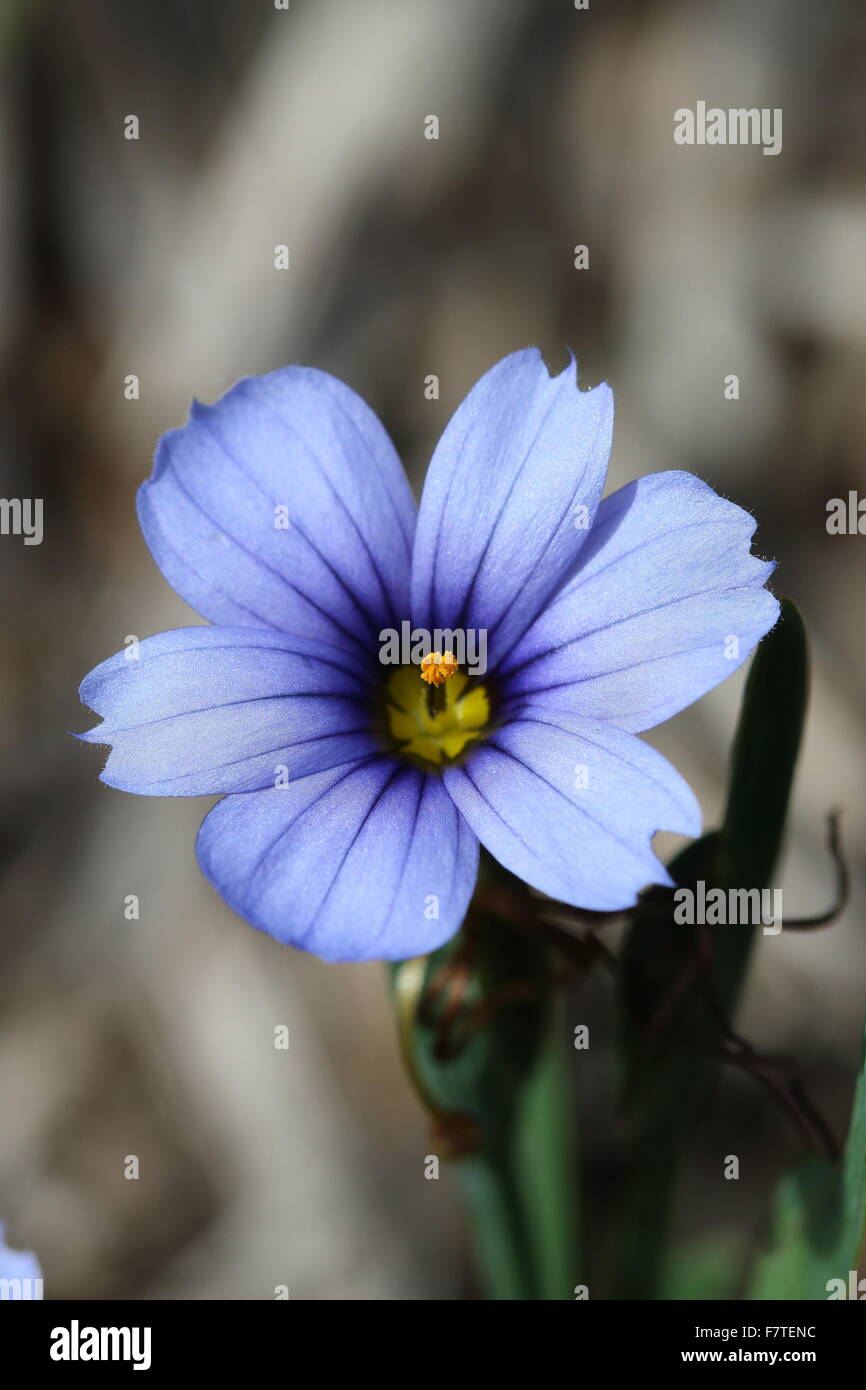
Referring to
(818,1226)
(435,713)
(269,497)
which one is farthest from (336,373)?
(818,1226)

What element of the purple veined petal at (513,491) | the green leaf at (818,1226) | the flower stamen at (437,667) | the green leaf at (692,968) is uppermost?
the purple veined petal at (513,491)

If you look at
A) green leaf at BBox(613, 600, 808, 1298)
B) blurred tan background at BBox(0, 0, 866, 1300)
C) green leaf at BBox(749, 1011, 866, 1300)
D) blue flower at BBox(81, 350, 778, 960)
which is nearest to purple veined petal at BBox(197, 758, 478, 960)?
blue flower at BBox(81, 350, 778, 960)

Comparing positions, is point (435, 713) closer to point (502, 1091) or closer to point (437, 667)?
point (437, 667)

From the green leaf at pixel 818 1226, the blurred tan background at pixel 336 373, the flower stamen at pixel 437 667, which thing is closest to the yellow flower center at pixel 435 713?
the flower stamen at pixel 437 667

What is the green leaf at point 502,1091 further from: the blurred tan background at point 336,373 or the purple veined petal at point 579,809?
the blurred tan background at point 336,373
